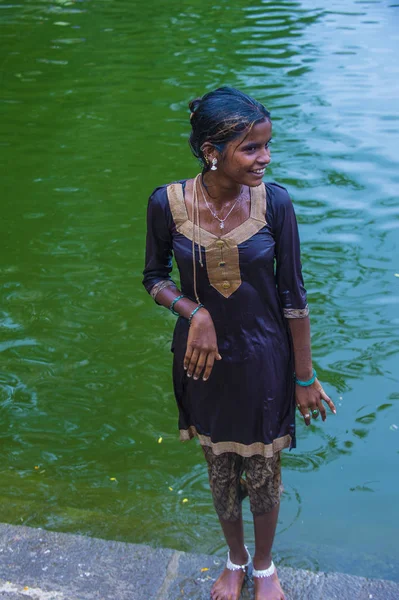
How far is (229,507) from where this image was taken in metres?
2.85

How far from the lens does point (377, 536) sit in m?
3.50

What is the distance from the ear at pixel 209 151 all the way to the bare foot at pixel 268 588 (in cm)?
153

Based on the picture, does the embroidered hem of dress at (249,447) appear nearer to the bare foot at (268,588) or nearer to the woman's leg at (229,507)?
the woman's leg at (229,507)

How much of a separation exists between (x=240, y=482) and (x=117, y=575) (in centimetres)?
58

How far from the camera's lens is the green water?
12.1 feet

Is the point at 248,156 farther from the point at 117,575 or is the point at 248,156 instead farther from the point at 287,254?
the point at 117,575

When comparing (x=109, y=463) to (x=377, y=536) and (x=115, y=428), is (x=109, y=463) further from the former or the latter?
(x=377, y=536)

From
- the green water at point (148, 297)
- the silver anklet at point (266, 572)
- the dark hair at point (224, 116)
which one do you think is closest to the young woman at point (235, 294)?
the dark hair at point (224, 116)

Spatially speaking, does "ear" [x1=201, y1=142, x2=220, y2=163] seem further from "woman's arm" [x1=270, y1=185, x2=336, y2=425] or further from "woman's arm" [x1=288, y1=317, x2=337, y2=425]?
"woman's arm" [x1=288, y1=317, x2=337, y2=425]

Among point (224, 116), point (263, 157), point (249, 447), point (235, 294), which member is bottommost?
point (249, 447)

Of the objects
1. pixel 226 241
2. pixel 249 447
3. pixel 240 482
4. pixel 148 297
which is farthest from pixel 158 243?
pixel 148 297

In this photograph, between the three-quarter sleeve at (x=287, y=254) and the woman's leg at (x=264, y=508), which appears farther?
the woman's leg at (x=264, y=508)

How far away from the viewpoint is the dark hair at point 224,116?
2361mm

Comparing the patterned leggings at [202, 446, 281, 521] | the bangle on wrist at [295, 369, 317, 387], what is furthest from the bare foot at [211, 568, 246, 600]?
the bangle on wrist at [295, 369, 317, 387]
